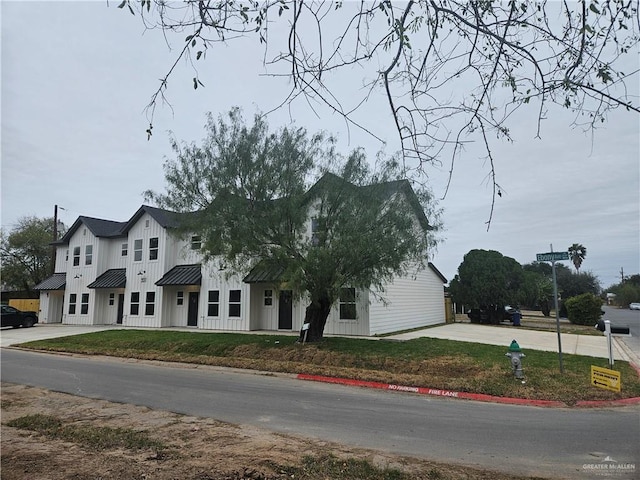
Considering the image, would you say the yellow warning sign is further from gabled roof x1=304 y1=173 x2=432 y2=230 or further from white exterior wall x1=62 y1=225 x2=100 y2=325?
white exterior wall x1=62 y1=225 x2=100 y2=325

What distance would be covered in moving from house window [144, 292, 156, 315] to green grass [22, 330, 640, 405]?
22.0 ft

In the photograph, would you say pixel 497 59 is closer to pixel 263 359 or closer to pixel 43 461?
pixel 43 461

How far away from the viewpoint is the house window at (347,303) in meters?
14.6

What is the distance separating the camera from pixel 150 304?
2605 cm

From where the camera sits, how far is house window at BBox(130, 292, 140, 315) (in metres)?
26.6

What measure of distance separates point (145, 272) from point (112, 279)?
336 centimetres

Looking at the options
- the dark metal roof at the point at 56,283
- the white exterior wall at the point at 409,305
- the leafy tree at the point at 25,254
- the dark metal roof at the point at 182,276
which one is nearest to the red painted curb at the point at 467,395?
the white exterior wall at the point at 409,305

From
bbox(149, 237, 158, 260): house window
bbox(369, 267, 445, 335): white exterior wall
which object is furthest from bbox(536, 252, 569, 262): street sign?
bbox(149, 237, 158, 260): house window

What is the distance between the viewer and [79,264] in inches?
1196

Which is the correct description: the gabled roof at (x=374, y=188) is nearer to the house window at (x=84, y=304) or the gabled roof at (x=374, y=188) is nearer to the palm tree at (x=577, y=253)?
the house window at (x=84, y=304)

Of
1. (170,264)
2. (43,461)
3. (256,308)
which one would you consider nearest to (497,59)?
(43,461)

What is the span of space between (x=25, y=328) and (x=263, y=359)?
76.3ft

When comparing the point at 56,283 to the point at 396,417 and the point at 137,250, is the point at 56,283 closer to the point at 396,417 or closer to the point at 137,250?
the point at 137,250

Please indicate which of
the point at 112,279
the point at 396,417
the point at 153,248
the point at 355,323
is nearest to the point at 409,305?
the point at 355,323
